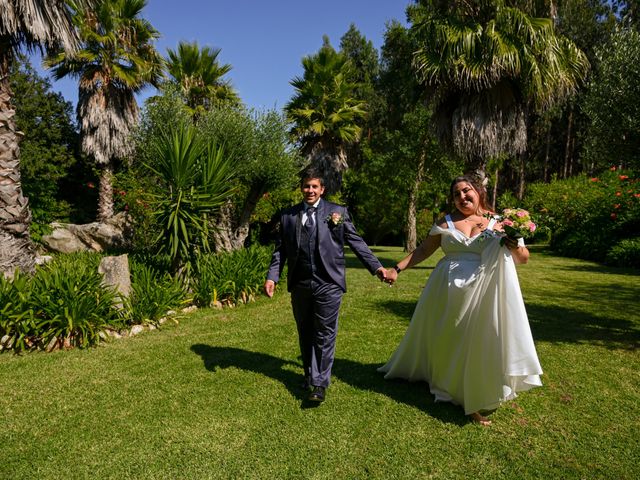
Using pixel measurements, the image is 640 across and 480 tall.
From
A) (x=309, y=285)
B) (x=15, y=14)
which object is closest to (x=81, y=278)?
(x=309, y=285)

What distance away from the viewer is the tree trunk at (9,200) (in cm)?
716

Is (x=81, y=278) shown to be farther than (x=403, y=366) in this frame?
Yes

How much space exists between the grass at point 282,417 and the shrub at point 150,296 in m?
0.44

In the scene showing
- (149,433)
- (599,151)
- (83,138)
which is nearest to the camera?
(149,433)

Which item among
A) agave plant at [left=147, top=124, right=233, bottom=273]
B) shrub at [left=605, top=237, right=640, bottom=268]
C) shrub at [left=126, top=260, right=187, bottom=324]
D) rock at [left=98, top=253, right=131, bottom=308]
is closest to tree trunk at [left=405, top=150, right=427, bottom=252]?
shrub at [left=605, top=237, right=640, bottom=268]

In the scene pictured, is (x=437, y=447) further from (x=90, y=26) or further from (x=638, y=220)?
(x=90, y=26)

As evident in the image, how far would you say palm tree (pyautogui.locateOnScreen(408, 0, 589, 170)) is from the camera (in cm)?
1073

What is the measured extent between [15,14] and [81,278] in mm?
4636

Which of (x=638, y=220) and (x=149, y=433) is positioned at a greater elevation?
(x=638, y=220)

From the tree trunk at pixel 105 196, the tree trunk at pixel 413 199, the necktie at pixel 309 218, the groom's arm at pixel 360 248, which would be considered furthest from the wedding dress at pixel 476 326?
the tree trunk at pixel 105 196

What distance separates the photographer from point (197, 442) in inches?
134

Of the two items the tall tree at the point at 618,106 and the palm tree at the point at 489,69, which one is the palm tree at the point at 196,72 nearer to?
the palm tree at the point at 489,69

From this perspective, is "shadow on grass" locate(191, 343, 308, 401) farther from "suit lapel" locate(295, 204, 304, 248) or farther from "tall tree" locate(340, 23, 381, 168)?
"tall tree" locate(340, 23, 381, 168)

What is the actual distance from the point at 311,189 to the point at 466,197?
4.61 ft
